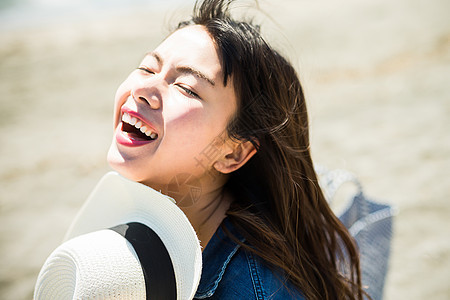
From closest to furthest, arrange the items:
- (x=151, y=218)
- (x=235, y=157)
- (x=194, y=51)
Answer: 1. (x=151, y=218)
2. (x=194, y=51)
3. (x=235, y=157)

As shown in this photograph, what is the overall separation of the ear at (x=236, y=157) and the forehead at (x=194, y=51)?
33 centimetres

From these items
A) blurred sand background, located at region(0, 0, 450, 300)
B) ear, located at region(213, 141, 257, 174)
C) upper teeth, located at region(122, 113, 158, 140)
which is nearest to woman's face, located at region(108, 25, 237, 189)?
upper teeth, located at region(122, 113, 158, 140)

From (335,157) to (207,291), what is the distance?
8.69 feet

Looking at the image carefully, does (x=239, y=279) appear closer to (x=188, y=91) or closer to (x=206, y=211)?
(x=206, y=211)

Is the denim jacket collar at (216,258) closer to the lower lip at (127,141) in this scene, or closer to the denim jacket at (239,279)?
the denim jacket at (239,279)

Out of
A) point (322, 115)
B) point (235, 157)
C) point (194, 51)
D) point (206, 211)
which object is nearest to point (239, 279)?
point (206, 211)

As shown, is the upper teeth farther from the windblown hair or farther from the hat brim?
the windblown hair

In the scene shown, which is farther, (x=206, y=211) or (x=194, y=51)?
(x=206, y=211)

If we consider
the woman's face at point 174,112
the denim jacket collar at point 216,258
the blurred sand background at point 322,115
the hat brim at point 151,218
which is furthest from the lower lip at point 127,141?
the blurred sand background at point 322,115

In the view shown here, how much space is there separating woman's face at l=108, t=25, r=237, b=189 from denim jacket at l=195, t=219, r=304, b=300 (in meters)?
0.37

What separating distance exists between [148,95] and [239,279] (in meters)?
0.76

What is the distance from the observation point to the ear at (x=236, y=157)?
5.70 ft

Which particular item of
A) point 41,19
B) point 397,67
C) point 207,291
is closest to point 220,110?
point 207,291

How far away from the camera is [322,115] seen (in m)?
4.79
